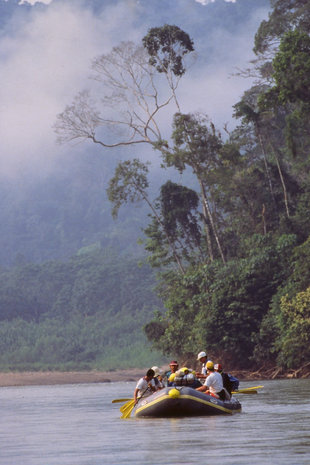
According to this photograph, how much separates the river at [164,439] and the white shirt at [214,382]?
781 mm

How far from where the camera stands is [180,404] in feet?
63.6

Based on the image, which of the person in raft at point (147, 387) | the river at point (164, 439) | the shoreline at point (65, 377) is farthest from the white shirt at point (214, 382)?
the shoreline at point (65, 377)

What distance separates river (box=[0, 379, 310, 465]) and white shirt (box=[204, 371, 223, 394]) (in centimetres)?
78

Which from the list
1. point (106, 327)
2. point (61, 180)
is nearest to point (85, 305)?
point (106, 327)

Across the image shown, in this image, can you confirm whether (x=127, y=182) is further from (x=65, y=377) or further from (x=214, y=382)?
(x=214, y=382)

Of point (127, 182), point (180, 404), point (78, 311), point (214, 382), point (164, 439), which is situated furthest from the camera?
point (78, 311)

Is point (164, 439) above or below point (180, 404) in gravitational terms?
below

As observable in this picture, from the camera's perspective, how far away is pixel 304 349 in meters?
40.6

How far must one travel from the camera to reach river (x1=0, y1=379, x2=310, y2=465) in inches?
504

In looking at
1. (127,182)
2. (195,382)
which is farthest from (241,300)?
(195,382)

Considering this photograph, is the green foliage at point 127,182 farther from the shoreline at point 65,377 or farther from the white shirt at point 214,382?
the white shirt at point 214,382

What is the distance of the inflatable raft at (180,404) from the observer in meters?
19.4

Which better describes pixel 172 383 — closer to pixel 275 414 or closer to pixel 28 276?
pixel 275 414

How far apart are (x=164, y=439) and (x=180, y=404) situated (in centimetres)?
383
